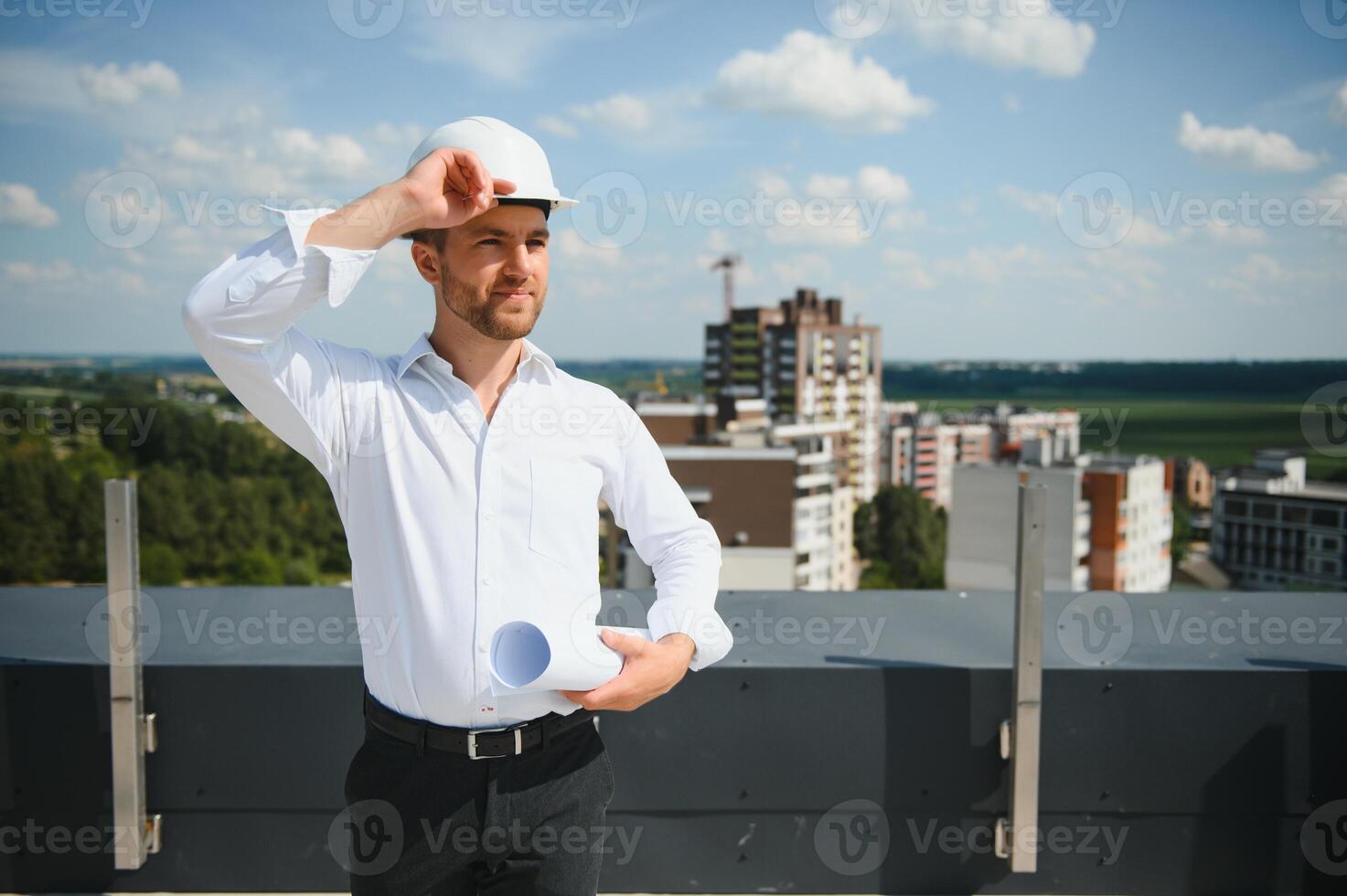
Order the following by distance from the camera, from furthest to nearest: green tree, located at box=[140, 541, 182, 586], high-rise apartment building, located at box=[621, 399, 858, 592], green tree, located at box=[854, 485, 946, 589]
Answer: green tree, located at box=[854, 485, 946, 589], green tree, located at box=[140, 541, 182, 586], high-rise apartment building, located at box=[621, 399, 858, 592]

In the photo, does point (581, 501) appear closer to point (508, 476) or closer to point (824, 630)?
point (508, 476)

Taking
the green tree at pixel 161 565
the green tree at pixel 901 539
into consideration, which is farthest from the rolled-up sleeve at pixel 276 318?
the green tree at pixel 901 539

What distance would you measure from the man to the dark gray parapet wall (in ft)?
3.77

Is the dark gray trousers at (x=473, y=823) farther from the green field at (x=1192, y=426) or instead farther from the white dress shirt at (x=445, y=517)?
the green field at (x=1192, y=426)

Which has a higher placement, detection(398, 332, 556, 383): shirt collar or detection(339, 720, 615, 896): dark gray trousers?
detection(398, 332, 556, 383): shirt collar

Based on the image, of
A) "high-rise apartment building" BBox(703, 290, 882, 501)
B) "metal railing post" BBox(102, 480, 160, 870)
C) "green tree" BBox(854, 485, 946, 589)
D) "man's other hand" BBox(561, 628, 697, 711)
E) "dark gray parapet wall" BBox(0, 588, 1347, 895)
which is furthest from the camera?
"high-rise apartment building" BBox(703, 290, 882, 501)

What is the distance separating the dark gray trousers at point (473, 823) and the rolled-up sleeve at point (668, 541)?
0.26 metres

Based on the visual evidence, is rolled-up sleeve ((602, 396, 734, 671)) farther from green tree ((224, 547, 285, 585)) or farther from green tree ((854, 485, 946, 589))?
green tree ((854, 485, 946, 589))

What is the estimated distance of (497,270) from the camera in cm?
152

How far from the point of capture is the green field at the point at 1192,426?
7419 cm

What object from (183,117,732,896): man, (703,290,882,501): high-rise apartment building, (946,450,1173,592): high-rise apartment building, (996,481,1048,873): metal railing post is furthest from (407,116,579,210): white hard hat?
(703,290,882,501): high-rise apartment building

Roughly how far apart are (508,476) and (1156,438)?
8888 centimetres

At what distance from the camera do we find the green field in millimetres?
74188

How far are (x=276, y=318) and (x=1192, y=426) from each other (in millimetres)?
92068
